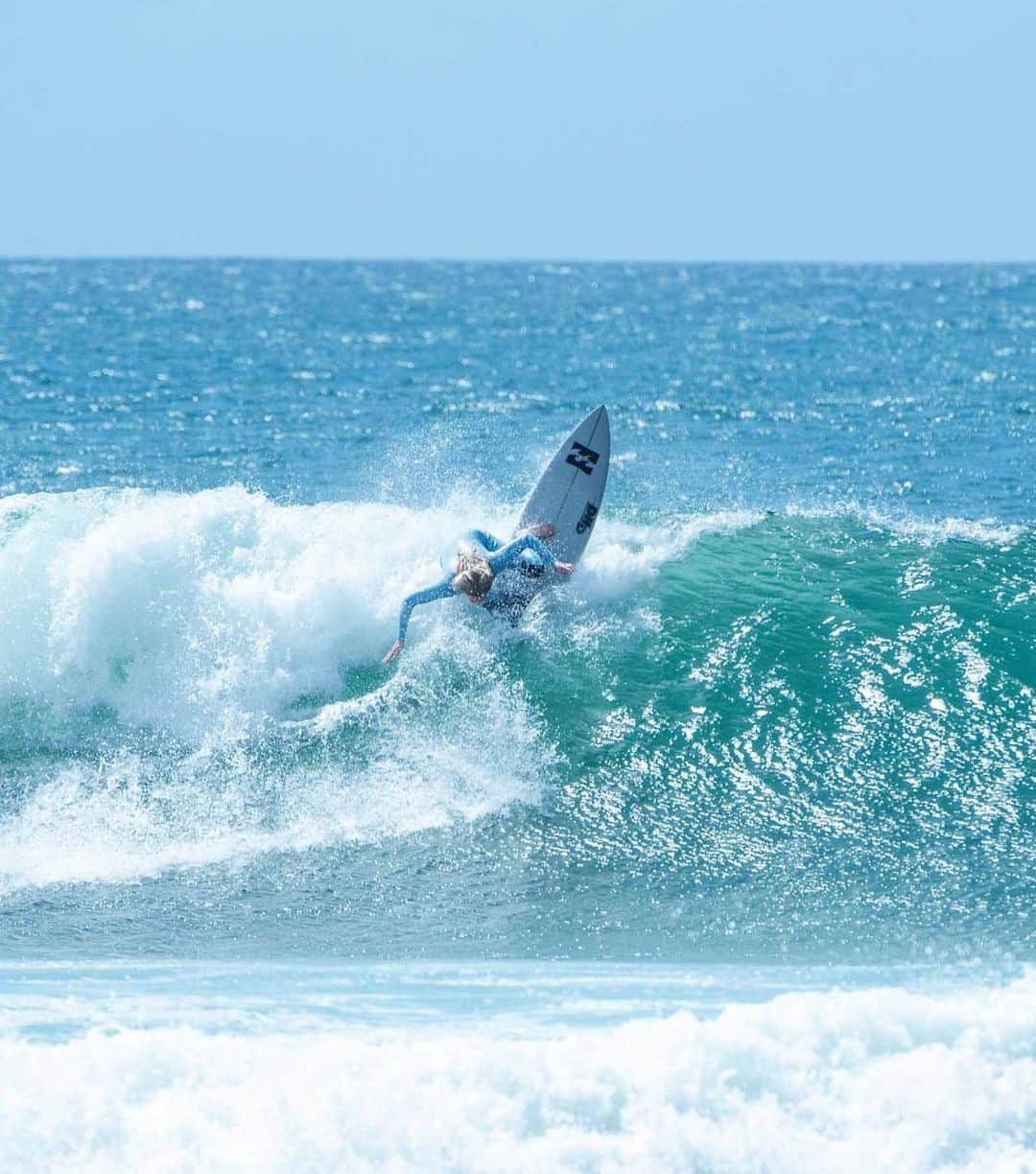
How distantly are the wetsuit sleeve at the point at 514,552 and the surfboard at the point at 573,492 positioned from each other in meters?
1.23

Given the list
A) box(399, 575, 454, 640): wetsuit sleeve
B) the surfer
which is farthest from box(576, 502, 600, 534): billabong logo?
box(399, 575, 454, 640): wetsuit sleeve

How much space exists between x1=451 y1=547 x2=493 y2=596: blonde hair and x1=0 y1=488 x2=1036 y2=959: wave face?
2.25ft

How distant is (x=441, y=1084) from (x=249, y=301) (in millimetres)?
56980

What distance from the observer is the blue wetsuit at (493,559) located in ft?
38.7

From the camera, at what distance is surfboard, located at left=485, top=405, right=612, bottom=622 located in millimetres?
13547

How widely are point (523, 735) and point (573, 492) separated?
3.14 m

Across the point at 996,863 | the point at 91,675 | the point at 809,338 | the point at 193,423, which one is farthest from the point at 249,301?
the point at 996,863

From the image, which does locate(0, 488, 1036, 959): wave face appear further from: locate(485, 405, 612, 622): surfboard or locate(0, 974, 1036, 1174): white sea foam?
locate(0, 974, 1036, 1174): white sea foam

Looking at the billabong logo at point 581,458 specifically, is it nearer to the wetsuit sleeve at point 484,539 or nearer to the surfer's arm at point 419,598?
the wetsuit sleeve at point 484,539

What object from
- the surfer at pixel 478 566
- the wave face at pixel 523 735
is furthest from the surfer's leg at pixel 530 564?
the wave face at pixel 523 735

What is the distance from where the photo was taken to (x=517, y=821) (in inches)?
401

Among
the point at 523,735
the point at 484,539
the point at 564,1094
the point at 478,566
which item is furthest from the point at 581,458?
the point at 564,1094

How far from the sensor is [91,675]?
12.4 metres

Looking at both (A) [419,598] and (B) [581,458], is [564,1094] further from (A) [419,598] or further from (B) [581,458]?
(B) [581,458]
